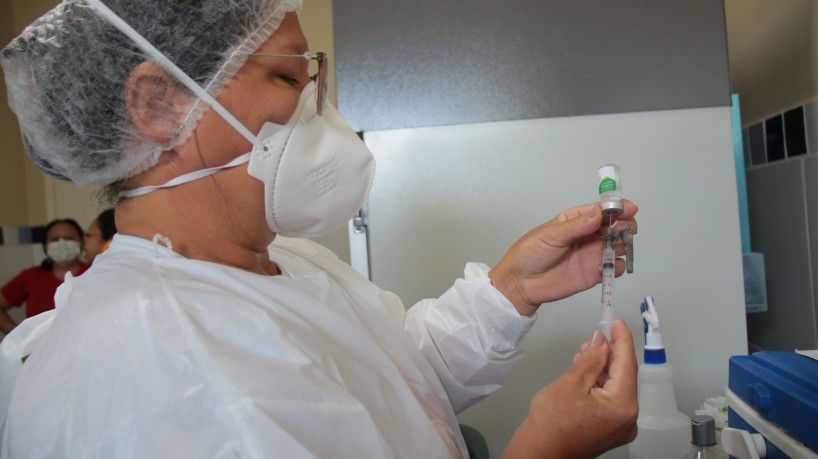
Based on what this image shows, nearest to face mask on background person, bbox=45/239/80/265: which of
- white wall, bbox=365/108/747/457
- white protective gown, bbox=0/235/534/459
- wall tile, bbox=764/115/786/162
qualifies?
white wall, bbox=365/108/747/457

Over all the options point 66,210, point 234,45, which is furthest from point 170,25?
point 66,210

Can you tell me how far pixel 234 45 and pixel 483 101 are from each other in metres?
0.67

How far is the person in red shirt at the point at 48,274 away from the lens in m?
2.99

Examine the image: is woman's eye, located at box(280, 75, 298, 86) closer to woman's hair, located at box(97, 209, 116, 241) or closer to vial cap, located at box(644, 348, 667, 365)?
vial cap, located at box(644, 348, 667, 365)

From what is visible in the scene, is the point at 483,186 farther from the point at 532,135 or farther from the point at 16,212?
the point at 16,212

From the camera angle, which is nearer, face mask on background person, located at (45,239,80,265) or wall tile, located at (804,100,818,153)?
wall tile, located at (804,100,818,153)

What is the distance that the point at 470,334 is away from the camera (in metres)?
1.01

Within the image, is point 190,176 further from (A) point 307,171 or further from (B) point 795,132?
(B) point 795,132

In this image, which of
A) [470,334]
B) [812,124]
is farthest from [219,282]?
[812,124]

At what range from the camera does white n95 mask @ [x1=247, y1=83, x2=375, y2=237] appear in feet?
2.61

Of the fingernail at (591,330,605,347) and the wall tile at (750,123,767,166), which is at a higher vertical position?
the wall tile at (750,123,767,166)

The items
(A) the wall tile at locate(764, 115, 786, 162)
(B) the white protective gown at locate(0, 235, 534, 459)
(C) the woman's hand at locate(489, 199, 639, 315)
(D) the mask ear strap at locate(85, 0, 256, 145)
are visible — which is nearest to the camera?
(B) the white protective gown at locate(0, 235, 534, 459)

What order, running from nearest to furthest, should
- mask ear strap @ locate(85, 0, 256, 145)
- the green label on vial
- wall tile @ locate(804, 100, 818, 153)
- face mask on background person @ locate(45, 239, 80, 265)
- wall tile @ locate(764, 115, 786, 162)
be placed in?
1. mask ear strap @ locate(85, 0, 256, 145)
2. the green label on vial
3. wall tile @ locate(804, 100, 818, 153)
4. wall tile @ locate(764, 115, 786, 162)
5. face mask on background person @ locate(45, 239, 80, 265)

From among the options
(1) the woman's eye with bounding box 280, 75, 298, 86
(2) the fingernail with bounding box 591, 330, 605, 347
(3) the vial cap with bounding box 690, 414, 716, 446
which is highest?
(1) the woman's eye with bounding box 280, 75, 298, 86
